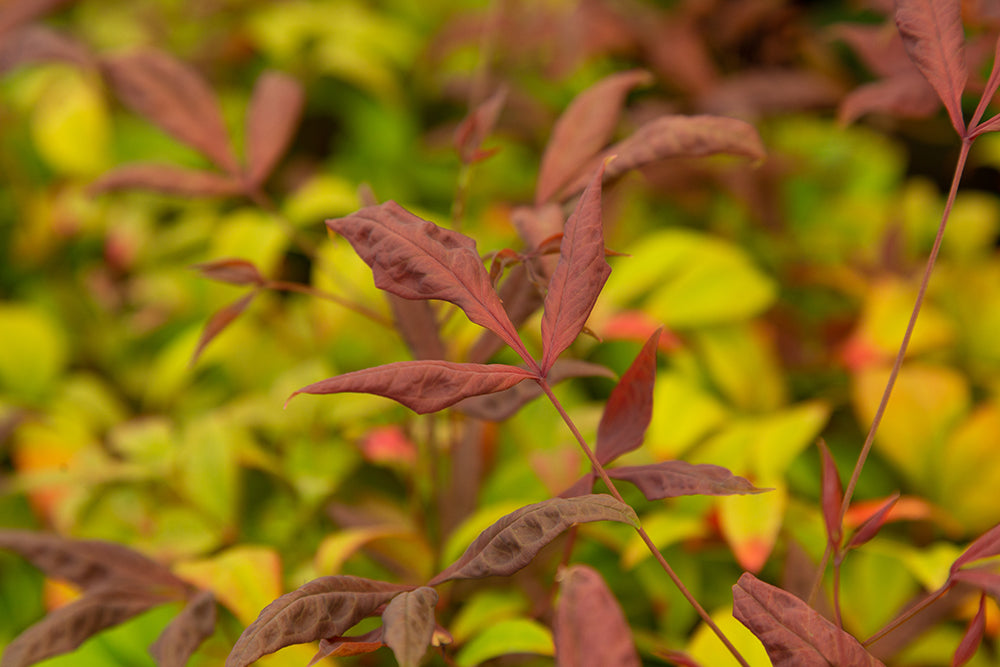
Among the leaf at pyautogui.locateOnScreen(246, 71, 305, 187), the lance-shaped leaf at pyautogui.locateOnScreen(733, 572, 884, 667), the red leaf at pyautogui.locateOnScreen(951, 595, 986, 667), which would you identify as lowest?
the red leaf at pyautogui.locateOnScreen(951, 595, 986, 667)

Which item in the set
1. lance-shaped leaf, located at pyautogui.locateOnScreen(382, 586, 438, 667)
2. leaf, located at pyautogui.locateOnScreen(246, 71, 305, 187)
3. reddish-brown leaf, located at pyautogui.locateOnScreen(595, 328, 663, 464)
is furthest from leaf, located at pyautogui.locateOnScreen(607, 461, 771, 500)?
leaf, located at pyautogui.locateOnScreen(246, 71, 305, 187)

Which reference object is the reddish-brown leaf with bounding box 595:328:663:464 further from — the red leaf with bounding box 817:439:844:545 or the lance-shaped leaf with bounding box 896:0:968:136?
the lance-shaped leaf with bounding box 896:0:968:136

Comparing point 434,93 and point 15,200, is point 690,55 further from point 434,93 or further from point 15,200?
point 15,200

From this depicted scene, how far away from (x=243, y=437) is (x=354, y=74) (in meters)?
0.62

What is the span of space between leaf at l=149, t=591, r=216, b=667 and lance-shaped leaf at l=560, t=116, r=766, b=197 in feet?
1.35

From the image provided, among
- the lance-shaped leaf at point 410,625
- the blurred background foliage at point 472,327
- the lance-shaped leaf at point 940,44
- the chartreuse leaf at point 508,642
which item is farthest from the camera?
the blurred background foliage at point 472,327

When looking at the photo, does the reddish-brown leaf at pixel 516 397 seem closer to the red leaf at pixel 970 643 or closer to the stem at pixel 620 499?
the stem at pixel 620 499

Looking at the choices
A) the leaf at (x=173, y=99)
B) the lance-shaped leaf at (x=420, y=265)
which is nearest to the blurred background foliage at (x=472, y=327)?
the leaf at (x=173, y=99)

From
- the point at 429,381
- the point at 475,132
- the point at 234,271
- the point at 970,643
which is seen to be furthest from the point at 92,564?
the point at 970,643

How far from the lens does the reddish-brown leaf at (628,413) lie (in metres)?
0.50

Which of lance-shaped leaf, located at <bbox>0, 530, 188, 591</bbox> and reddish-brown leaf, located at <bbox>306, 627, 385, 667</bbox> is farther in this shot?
lance-shaped leaf, located at <bbox>0, 530, 188, 591</bbox>

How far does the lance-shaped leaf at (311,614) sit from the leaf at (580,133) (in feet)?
1.03

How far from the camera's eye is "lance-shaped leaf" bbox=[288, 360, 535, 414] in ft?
1.36

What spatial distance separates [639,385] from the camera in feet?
1.67
